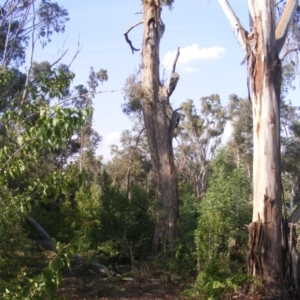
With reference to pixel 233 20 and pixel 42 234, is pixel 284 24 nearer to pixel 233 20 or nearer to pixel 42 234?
pixel 233 20

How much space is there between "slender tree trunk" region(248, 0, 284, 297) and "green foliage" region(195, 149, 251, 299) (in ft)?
1.97

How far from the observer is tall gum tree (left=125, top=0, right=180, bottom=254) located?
14008 millimetres

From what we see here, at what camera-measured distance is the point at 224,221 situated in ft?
35.6

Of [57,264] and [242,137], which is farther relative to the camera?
[242,137]

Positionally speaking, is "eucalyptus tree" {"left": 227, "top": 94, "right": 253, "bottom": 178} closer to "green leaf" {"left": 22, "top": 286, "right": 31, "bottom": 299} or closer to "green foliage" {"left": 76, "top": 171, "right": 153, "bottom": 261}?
"green foliage" {"left": 76, "top": 171, "right": 153, "bottom": 261}

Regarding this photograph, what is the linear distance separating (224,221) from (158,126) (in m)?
4.21

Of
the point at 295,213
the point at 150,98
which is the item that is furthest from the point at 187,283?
the point at 150,98

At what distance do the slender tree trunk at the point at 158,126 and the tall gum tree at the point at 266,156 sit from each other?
4.17 m

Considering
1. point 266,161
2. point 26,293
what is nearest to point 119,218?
point 266,161

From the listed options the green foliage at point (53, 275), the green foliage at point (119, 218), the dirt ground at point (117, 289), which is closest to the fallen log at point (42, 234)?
the green foliage at point (119, 218)

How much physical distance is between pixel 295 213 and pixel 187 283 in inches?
98.6

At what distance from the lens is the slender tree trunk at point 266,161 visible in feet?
31.9

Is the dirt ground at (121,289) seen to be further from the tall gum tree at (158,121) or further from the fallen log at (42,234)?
the tall gum tree at (158,121)

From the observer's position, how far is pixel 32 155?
406 cm
